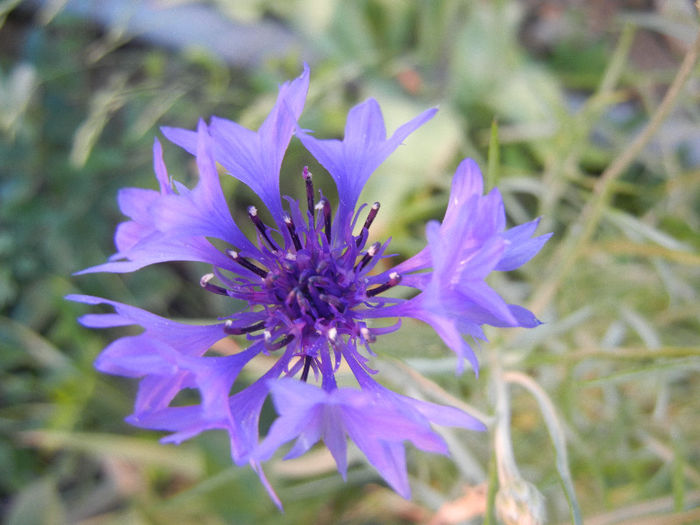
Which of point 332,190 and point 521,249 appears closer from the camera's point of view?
point 521,249

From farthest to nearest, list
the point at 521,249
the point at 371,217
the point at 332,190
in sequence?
the point at 332,190, the point at 371,217, the point at 521,249

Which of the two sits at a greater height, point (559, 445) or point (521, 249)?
point (521, 249)

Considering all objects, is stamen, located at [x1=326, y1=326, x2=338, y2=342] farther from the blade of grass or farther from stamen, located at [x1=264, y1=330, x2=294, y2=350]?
the blade of grass

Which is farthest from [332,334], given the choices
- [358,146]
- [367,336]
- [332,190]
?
[332,190]

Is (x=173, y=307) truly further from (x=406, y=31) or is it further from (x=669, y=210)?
(x=669, y=210)

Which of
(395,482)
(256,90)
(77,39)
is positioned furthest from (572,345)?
(77,39)

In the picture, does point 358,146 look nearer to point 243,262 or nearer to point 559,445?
point 243,262

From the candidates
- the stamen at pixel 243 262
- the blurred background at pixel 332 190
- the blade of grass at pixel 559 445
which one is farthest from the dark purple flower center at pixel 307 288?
the blurred background at pixel 332 190

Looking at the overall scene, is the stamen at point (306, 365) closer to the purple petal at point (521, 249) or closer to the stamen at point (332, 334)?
the stamen at point (332, 334)
